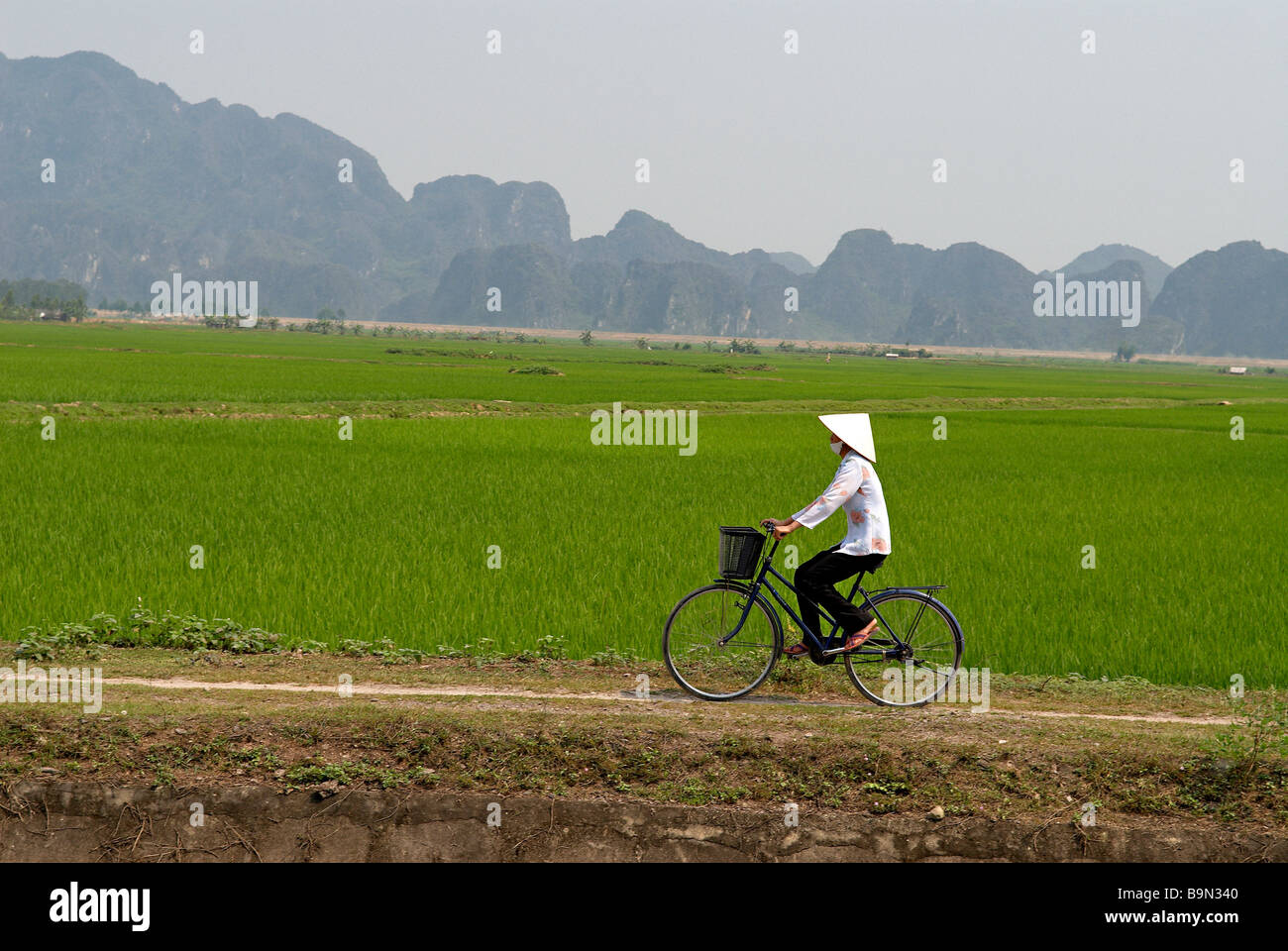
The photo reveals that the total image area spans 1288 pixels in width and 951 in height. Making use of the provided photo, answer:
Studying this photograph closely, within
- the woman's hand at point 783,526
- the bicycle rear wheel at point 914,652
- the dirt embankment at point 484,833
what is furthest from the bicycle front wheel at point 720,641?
the dirt embankment at point 484,833

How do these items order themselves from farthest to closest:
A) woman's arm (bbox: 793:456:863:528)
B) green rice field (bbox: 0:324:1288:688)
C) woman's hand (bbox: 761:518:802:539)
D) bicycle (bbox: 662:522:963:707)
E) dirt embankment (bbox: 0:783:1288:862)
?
green rice field (bbox: 0:324:1288:688)
bicycle (bbox: 662:522:963:707)
woman's hand (bbox: 761:518:802:539)
woman's arm (bbox: 793:456:863:528)
dirt embankment (bbox: 0:783:1288:862)

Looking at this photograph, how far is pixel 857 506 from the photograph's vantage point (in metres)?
5.68

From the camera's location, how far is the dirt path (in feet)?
19.9

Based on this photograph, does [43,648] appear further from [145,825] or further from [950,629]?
[950,629]

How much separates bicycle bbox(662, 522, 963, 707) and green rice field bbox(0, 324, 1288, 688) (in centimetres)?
105

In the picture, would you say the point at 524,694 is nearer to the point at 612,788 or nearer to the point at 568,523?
the point at 612,788

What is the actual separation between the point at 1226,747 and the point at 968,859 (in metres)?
1.43

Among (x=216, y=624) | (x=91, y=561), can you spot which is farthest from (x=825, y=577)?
(x=91, y=561)

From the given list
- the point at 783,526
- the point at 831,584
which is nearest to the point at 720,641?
the point at 831,584

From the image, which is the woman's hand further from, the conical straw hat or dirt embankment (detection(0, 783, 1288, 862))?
dirt embankment (detection(0, 783, 1288, 862))

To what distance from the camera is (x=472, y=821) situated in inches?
197

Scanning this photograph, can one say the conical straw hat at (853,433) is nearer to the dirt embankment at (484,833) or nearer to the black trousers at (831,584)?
the black trousers at (831,584)

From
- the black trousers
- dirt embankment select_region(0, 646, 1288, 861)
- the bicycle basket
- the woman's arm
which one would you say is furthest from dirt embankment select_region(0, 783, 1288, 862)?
the woman's arm

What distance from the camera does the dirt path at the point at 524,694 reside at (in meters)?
6.08
